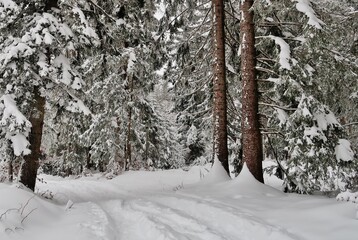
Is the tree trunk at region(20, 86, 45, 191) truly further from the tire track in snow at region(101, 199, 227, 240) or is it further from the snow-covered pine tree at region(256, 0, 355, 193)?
the snow-covered pine tree at region(256, 0, 355, 193)

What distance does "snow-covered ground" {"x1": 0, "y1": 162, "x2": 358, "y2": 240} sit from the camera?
554cm

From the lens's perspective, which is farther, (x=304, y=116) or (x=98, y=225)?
(x=304, y=116)

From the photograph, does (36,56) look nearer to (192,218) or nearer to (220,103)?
(192,218)

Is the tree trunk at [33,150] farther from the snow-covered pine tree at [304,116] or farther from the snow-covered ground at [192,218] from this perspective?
the snow-covered pine tree at [304,116]

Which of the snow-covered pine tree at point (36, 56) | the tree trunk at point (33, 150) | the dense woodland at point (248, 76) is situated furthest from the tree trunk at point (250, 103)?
the tree trunk at point (33, 150)

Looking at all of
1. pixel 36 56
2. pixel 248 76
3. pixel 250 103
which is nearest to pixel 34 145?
pixel 36 56

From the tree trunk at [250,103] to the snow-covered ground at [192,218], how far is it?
2.48ft

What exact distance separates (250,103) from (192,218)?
419 centimetres

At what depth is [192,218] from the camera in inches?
265

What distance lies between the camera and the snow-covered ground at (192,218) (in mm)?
5535

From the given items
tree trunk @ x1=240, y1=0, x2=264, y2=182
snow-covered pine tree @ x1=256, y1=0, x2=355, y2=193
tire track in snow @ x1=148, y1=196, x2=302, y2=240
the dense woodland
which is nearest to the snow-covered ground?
tire track in snow @ x1=148, y1=196, x2=302, y2=240

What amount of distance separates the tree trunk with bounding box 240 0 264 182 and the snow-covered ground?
757 mm

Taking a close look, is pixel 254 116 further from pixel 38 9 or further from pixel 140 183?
pixel 140 183

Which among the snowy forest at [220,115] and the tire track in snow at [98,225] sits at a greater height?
the snowy forest at [220,115]
